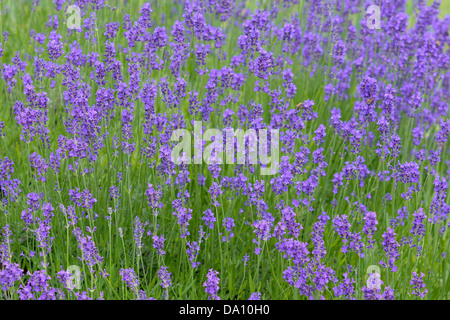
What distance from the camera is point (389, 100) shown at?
3.19 meters

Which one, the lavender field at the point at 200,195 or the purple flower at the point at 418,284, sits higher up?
the lavender field at the point at 200,195

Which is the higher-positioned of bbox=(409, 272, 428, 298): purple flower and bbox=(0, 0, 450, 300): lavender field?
bbox=(0, 0, 450, 300): lavender field

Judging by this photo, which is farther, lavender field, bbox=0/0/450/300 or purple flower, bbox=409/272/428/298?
lavender field, bbox=0/0/450/300

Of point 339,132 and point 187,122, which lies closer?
point 339,132

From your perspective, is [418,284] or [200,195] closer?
[418,284]

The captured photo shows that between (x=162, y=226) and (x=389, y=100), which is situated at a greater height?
(x=389, y=100)

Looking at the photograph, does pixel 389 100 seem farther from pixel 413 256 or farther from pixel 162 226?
pixel 162 226

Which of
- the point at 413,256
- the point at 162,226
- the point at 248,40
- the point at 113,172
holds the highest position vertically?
the point at 248,40

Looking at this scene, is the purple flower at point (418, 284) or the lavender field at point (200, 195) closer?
the purple flower at point (418, 284)

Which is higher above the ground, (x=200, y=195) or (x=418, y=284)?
(x=200, y=195)

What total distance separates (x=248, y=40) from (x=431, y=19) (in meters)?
1.96
